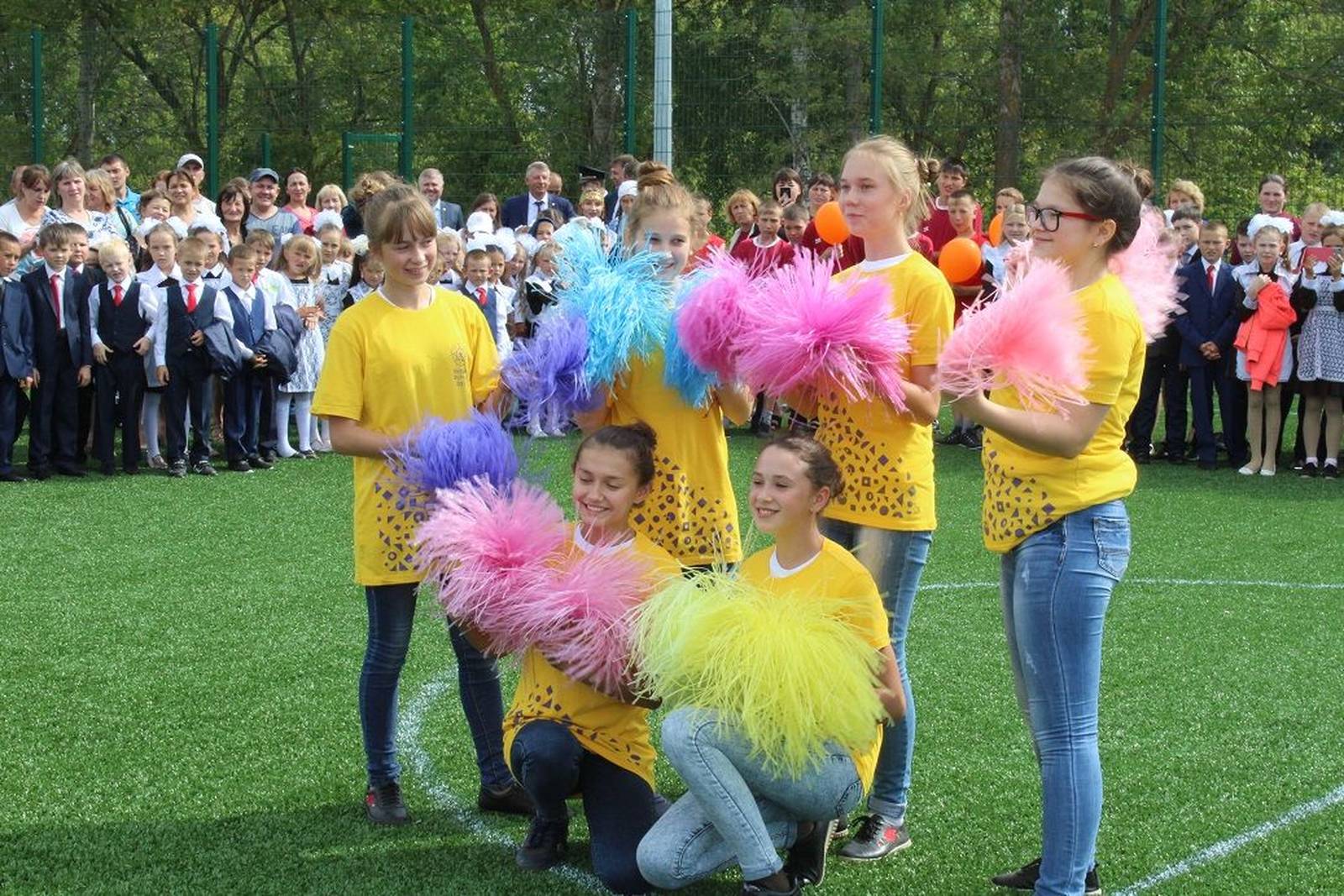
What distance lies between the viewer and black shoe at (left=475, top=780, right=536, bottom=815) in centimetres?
454

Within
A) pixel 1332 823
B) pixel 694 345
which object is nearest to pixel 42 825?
pixel 694 345

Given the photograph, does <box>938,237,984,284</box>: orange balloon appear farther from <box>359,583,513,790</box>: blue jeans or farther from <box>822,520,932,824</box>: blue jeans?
<box>359,583,513,790</box>: blue jeans

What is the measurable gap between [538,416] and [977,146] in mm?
13396

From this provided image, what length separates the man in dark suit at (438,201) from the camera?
14508 mm

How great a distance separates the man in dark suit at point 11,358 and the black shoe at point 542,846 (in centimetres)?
742

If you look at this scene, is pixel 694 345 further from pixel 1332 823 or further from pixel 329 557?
pixel 329 557

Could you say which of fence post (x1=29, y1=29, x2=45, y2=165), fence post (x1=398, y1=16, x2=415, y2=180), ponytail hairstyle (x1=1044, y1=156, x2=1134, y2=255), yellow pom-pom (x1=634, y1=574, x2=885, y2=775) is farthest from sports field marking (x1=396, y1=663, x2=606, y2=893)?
fence post (x1=29, y1=29, x2=45, y2=165)

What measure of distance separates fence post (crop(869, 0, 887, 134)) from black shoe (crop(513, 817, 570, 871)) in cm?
1285

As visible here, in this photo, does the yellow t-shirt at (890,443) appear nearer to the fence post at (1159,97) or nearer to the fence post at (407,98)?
the fence post at (1159,97)

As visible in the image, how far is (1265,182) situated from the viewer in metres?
12.8

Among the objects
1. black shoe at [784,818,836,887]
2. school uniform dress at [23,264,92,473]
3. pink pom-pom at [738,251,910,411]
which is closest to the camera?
pink pom-pom at [738,251,910,411]

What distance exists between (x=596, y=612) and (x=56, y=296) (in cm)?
791

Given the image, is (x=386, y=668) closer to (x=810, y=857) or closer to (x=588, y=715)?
(x=588, y=715)

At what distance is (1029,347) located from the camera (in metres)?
3.50
